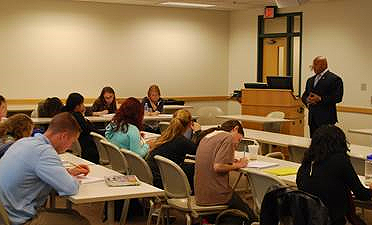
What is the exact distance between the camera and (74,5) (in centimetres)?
1127

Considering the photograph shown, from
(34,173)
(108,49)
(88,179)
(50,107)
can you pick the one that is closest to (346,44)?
(108,49)

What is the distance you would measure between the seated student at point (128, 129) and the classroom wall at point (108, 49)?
506 centimetres

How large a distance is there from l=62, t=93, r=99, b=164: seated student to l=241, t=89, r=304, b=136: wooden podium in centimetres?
343

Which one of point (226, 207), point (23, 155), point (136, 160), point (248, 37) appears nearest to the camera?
point (23, 155)

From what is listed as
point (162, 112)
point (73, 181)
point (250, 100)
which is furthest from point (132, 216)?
point (250, 100)

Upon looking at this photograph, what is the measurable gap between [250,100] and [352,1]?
247cm

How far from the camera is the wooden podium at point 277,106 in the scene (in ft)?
33.3

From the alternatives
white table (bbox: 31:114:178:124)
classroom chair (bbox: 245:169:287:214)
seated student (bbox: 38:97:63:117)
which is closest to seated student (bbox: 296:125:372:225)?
classroom chair (bbox: 245:169:287:214)

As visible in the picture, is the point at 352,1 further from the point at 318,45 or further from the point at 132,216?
the point at 132,216

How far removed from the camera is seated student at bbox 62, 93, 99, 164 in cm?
732

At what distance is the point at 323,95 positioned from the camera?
8.28 m

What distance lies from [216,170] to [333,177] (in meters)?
1.05

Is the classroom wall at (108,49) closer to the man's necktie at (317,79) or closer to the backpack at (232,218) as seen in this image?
the man's necktie at (317,79)

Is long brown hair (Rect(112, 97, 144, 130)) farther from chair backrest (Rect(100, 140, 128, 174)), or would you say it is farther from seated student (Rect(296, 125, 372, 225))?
seated student (Rect(296, 125, 372, 225))
